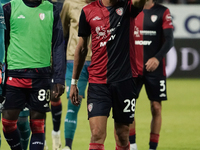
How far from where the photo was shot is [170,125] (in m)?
9.60

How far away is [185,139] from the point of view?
8.29 metres

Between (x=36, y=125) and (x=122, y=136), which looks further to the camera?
(x=36, y=125)

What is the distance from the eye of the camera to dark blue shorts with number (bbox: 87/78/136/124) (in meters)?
5.32

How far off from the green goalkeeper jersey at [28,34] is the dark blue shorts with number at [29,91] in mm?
168

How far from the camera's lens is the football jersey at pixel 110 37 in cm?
538

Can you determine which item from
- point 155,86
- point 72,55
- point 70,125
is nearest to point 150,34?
point 155,86

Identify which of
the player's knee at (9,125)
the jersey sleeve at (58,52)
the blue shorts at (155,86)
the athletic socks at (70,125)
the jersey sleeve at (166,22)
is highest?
the jersey sleeve at (166,22)

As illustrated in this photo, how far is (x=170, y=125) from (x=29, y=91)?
442 cm

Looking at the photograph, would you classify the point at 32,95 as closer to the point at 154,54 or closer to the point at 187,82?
the point at 154,54

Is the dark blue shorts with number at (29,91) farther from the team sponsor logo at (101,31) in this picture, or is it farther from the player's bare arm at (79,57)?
the team sponsor logo at (101,31)

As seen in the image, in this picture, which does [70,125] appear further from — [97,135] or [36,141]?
[97,135]

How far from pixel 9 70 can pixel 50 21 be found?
672mm

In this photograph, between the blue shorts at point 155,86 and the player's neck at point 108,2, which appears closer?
the player's neck at point 108,2

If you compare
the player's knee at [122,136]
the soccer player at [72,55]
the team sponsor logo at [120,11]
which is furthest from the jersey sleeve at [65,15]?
the player's knee at [122,136]
